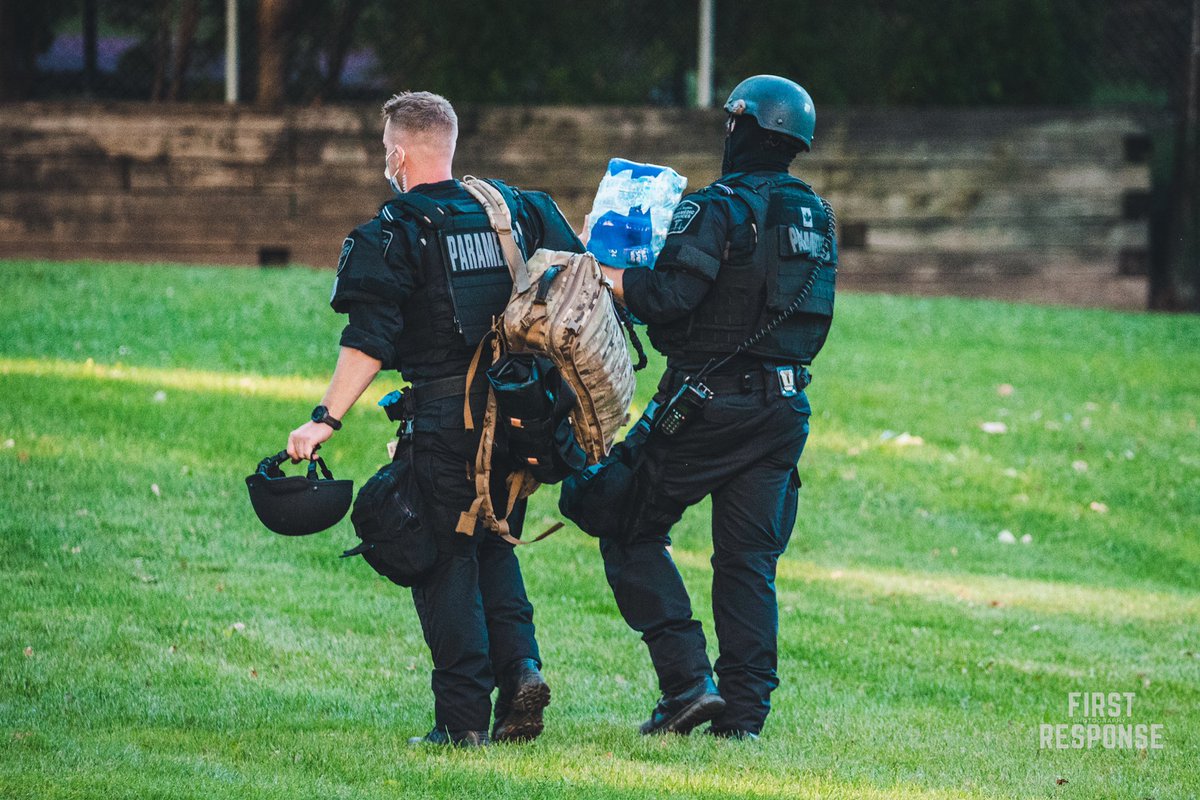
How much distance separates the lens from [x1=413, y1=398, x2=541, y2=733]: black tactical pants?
501 centimetres

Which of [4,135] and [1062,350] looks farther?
[4,135]

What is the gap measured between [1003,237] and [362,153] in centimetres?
673

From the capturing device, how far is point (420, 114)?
5.01 meters

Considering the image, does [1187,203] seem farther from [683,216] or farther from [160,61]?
[683,216]

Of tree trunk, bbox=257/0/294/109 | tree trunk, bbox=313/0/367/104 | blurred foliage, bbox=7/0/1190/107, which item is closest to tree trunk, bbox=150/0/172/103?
blurred foliage, bbox=7/0/1190/107

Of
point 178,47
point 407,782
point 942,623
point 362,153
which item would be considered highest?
point 178,47

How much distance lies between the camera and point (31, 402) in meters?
9.84

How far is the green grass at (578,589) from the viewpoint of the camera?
4.91 metres

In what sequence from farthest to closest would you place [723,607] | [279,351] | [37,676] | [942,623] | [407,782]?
[279,351]
[942,623]
[37,676]
[723,607]
[407,782]

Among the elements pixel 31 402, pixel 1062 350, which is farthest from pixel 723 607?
pixel 1062 350

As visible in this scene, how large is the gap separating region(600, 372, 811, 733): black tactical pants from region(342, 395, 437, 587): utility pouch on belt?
80 cm

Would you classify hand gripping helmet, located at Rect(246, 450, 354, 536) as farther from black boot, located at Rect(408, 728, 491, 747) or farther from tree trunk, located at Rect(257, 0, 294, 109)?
tree trunk, located at Rect(257, 0, 294, 109)

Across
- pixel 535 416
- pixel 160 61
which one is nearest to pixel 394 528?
pixel 535 416

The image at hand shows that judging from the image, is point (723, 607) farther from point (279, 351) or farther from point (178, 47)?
point (178, 47)
